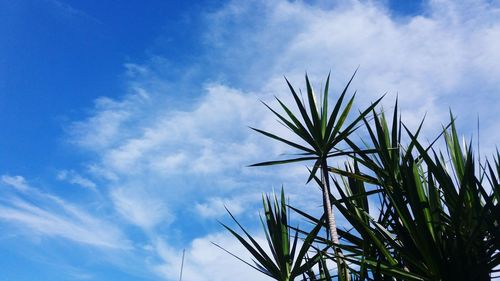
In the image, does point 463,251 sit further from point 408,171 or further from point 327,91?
point 327,91

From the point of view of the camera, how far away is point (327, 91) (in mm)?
6051

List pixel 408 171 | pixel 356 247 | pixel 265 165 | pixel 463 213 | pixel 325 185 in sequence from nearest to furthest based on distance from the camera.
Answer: pixel 408 171 → pixel 463 213 → pixel 356 247 → pixel 325 185 → pixel 265 165

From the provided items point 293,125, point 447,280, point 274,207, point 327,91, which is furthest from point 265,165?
point 447,280

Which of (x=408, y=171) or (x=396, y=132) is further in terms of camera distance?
(x=396, y=132)

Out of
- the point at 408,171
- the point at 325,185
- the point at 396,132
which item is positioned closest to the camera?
the point at 408,171

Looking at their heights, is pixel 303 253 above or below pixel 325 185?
below

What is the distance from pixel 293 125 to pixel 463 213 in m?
2.68

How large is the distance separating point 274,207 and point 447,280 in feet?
12.5

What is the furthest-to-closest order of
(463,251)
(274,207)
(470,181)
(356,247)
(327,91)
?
(274,207) → (327,91) → (356,247) → (470,181) → (463,251)

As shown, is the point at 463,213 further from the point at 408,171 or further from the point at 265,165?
the point at 265,165

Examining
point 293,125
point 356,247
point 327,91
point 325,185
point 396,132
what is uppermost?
point 327,91

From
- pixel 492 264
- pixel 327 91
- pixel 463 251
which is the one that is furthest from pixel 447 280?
pixel 327 91

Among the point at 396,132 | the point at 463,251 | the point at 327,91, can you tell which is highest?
the point at 327,91

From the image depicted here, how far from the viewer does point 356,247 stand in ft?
14.9
